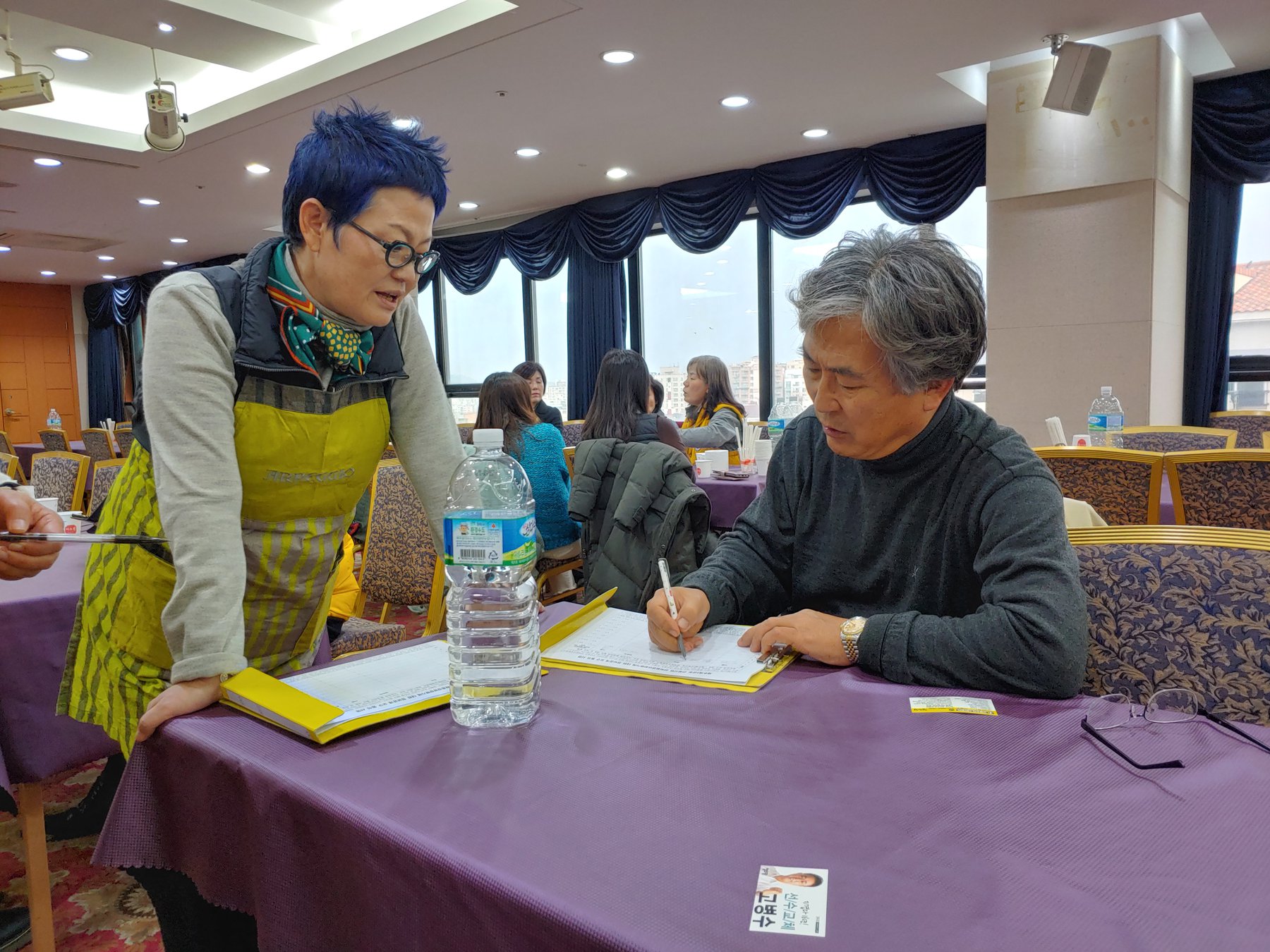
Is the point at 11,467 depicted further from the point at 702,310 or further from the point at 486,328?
the point at 486,328

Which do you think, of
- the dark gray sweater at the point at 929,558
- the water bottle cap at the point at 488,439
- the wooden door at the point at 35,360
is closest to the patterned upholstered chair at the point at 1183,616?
the dark gray sweater at the point at 929,558

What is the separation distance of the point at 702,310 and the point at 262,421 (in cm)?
716

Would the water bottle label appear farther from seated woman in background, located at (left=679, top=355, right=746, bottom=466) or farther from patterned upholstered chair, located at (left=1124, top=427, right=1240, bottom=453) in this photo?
seated woman in background, located at (left=679, top=355, right=746, bottom=466)

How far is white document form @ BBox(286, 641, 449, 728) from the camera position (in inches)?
40.2

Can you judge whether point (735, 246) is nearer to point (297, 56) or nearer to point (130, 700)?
point (297, 56)

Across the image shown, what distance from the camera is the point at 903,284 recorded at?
1.18 m

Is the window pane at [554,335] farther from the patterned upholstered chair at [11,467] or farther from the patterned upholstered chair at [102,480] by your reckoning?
the patterned upholstered chair at [102,480]

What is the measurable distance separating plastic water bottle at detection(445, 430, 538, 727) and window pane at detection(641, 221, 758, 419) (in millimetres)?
6771

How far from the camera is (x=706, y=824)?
76 cm

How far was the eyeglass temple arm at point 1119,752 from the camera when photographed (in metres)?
0.85

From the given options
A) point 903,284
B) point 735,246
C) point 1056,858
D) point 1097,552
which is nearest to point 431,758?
point 1056,858

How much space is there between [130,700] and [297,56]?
5236 millimetres

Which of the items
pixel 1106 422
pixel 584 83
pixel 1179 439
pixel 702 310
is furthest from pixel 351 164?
pixel 702 310

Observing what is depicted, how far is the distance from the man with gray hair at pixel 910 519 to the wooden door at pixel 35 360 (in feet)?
48.4
